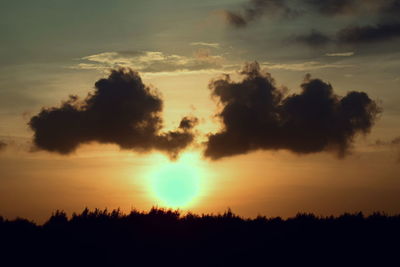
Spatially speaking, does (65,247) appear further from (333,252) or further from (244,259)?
(333,252)

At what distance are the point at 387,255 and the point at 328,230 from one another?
19.4 ft

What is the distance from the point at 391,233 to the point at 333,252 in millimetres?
6353

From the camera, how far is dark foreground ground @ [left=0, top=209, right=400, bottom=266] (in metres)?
54.4

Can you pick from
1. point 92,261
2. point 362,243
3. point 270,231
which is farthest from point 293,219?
point 92,261

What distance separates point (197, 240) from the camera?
59.6 meters

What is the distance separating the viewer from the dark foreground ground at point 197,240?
2143 inches

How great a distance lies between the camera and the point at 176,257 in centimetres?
5628

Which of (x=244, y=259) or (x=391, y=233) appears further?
(x=391, y=233)

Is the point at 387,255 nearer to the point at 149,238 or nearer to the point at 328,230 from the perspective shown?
the point at 328,230

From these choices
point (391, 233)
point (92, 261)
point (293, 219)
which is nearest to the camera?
point (92, 261)

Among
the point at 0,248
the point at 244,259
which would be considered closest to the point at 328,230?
the point at 244,259

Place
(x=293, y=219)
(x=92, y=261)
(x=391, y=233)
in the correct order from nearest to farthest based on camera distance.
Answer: (x=92, y=261)
(x=391, y=233)
(x=293, y=219)

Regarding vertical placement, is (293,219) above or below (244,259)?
above

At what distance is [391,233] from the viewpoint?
58750mm
